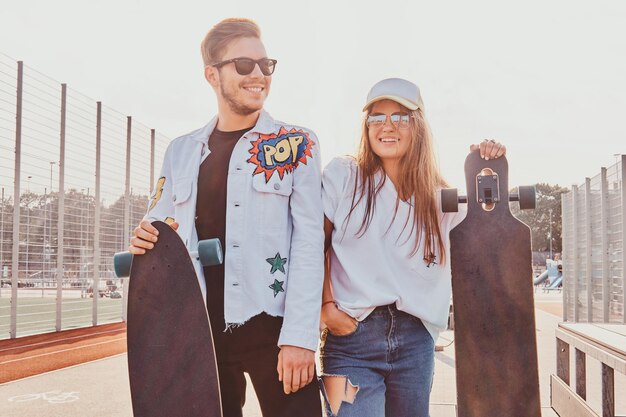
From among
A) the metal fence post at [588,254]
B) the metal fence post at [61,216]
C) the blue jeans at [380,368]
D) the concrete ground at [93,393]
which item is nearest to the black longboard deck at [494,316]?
the blue jeans at [380,368]

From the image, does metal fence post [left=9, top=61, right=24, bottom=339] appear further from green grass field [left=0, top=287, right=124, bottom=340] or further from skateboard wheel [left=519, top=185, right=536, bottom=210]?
skateboard wheel [left=519, top=185, right=536, bottom=210]

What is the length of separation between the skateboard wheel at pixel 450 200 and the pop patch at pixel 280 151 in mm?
534

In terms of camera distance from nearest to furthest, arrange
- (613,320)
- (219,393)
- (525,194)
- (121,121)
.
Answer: (219,393), (525,194), (613,320), (121,121)

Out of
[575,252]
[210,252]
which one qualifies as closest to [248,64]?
[210,252]

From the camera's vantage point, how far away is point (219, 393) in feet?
6.53

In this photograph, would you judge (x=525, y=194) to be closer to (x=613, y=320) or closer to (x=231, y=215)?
(x=231, y=215)

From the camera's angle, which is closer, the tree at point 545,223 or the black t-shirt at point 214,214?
the black t-shirt at point 214,214

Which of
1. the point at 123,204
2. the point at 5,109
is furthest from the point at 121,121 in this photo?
the point at 5,109

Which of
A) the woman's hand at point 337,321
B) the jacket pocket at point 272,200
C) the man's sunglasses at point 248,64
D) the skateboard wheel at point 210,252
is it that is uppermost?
the man's sunglasses at point 248,64

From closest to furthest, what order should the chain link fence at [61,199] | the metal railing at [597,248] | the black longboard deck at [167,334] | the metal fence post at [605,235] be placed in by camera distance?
the black longboard deck at [167,334], the chain link fence at [61,199], the metal railing at [597,248], the metal fence post at [605,235]

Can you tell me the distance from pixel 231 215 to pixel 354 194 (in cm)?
46

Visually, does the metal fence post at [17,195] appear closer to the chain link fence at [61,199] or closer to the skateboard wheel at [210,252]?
the chain link fence at [61,199]

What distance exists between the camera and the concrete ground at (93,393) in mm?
4695

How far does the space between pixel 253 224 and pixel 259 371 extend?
1.56 feet
